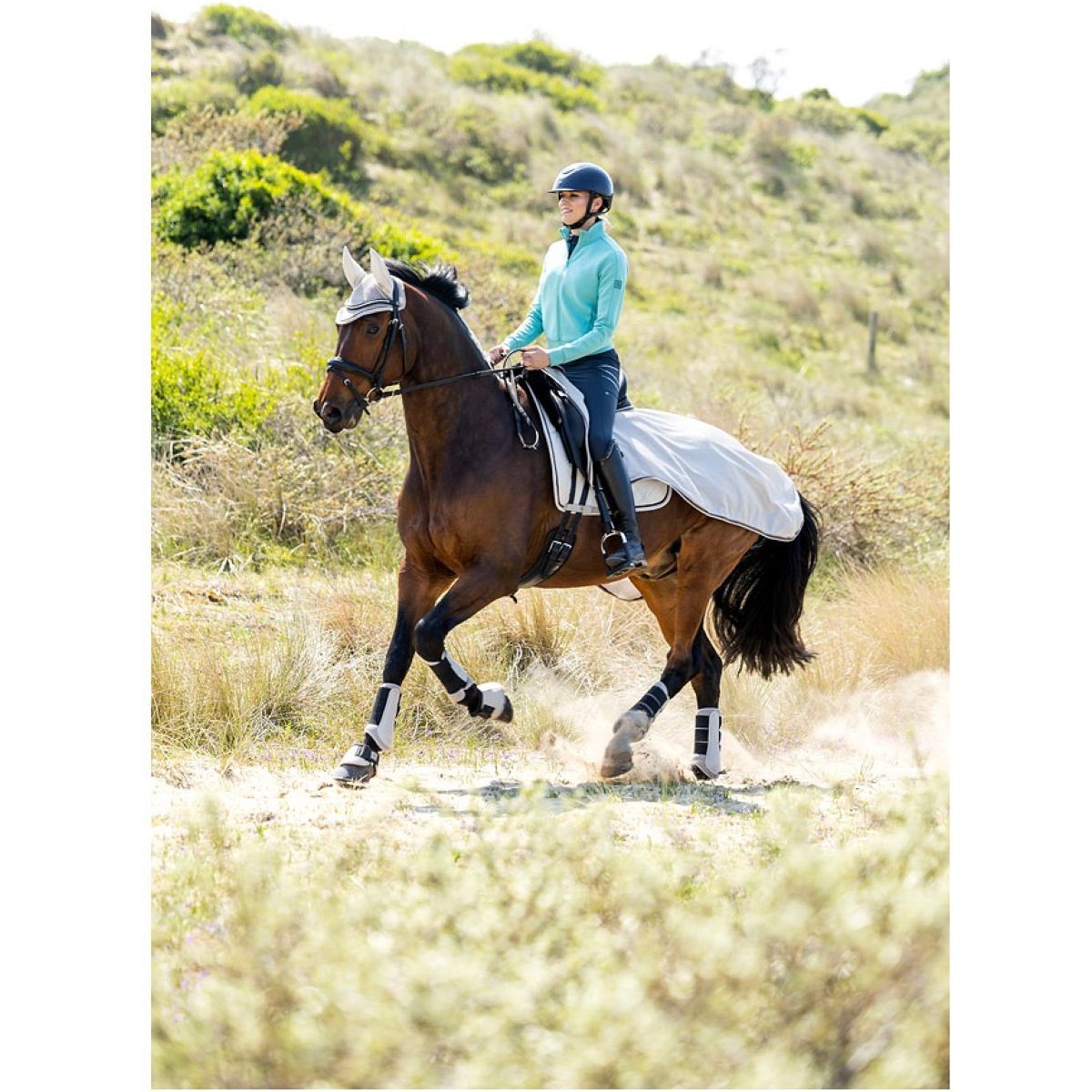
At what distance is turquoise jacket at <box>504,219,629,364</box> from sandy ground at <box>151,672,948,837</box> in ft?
7.52

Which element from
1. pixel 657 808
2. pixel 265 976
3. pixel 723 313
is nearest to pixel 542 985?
pixel 265 976

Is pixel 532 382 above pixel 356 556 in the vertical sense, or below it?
above

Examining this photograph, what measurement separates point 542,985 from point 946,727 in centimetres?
578

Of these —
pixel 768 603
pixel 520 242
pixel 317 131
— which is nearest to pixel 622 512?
pixel 768 603

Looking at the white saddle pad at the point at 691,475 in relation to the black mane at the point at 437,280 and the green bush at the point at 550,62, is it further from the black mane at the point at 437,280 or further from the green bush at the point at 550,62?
the green bush at the point at 550,62

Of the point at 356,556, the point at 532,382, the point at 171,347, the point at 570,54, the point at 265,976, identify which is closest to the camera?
the point at 265,976

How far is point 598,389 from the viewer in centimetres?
725

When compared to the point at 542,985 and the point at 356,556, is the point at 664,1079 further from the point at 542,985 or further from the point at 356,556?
the point at 356,556

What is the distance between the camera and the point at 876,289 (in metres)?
27.6

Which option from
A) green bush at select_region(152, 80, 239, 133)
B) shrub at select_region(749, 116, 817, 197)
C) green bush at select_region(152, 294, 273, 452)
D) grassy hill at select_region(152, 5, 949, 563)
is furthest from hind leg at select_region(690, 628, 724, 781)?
shrub at select_region(749, 116, 817, 197)

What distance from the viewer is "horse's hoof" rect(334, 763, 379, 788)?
679 centimetres

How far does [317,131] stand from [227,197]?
258 inches

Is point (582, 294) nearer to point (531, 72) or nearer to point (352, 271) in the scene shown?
point (352, 271)

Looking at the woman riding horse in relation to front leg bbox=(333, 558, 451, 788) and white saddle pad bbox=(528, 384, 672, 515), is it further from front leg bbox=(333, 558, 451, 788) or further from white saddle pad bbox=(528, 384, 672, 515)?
front leg bbox=(333, 558, 451, 788)
